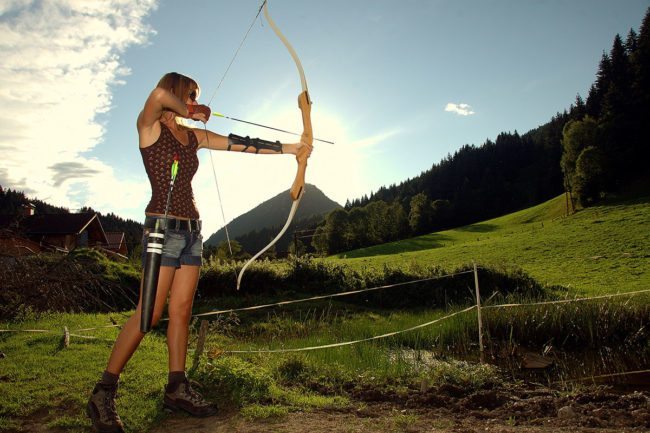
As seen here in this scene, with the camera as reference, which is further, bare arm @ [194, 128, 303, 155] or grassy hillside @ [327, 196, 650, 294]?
grassy hillside @ [327, 196, 650, 294]

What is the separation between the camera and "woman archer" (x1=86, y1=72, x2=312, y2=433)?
131 inches

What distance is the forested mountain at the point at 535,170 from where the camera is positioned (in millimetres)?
48562

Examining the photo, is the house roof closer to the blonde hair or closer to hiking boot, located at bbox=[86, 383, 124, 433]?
hiking boot, located at bbox=[86, 383, 124, 433]

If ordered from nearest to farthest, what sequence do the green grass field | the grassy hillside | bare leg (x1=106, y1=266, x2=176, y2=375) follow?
bare leg (x1=106, y1=266, x2=176, y2=375), the green grass field, the grassy hillside

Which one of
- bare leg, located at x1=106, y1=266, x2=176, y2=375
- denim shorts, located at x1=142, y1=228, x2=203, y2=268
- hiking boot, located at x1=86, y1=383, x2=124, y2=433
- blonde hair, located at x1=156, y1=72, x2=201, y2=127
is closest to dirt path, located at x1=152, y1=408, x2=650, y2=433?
hiking boot, located at x1=86, y1=383, x2=124, y2=433

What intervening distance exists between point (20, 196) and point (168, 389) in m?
4.10

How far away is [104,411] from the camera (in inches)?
130

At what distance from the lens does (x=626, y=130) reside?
53875 millimetres

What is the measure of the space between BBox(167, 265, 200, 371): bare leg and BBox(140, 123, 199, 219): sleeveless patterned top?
0.49m

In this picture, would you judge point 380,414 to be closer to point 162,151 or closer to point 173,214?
point 173,214

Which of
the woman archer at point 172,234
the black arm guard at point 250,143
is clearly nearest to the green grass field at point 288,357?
the woman archer at point 172,234

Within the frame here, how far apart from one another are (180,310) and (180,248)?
55 centimetres

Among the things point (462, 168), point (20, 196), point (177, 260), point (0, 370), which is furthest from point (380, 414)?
point (462, 168)

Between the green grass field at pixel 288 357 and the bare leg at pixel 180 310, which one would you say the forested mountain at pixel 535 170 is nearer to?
the green grass field at pixel 288 357
